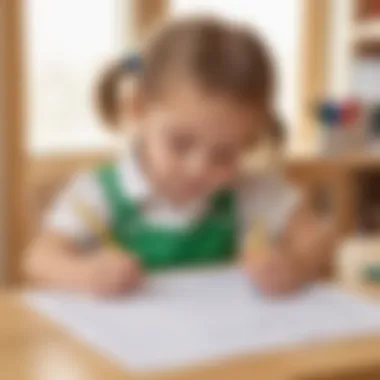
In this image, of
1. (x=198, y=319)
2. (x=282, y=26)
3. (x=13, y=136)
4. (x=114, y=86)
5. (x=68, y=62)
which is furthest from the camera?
(x=282, y=26)

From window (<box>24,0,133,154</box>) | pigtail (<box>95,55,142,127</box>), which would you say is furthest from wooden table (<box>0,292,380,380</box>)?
window (<box>24,0,133,154</box>)

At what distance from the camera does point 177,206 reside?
117cm

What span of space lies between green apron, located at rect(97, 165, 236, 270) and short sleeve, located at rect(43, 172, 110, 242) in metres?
0.01

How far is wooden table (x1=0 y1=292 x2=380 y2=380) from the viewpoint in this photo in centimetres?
61

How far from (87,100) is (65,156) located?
0.21 m

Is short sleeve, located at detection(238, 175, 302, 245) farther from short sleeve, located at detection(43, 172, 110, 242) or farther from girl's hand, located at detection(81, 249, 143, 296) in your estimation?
girl's hand, located at detection(81, 249, 143, 296)

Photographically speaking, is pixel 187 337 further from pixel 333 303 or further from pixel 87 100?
pixel 87 100

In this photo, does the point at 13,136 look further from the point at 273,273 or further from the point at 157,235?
the point at 273,273

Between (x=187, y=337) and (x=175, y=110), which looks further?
(x=175, y=110)

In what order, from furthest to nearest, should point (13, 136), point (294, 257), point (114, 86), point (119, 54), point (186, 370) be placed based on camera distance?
point (13, 136), point (119, 54), point (114, 86), point (294, 257), point (186, 370)

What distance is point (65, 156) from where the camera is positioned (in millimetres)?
2121

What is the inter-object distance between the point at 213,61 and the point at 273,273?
1.02 feet

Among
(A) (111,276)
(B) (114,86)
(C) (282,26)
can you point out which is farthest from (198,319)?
(C) (282,26)

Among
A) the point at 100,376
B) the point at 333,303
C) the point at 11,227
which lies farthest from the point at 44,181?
the point at 100,376
